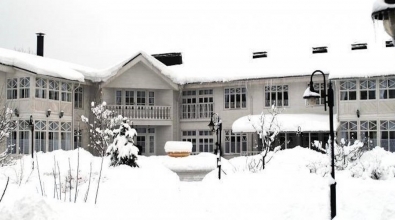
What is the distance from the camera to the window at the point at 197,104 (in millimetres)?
33844

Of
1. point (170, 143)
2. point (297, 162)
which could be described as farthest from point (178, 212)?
point (170, 143)

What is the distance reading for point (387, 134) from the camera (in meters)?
28.0

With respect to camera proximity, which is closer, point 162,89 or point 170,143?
point 170,143

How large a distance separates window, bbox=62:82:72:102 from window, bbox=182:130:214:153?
843 centimetres

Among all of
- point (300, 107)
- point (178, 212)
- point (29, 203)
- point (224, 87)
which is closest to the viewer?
point (29, 203)

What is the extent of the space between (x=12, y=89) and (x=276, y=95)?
15.7 metres

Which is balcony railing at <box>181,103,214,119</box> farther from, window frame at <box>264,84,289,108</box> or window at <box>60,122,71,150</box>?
window at <box>60,122,71,150</box>

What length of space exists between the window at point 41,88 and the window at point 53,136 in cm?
163

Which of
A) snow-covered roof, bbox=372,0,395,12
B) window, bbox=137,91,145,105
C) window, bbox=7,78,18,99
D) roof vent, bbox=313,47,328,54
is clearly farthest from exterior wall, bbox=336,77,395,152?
snow-covered roof, bbox=372,0,395,12

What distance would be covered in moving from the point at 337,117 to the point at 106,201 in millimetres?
19280

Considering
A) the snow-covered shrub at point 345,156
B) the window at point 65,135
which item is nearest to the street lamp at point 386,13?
the snow-covered shrub at point 345,156

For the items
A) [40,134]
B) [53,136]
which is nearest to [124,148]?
[40,134]

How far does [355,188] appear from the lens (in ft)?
39.6

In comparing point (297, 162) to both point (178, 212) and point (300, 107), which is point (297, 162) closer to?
point (300, 107)
